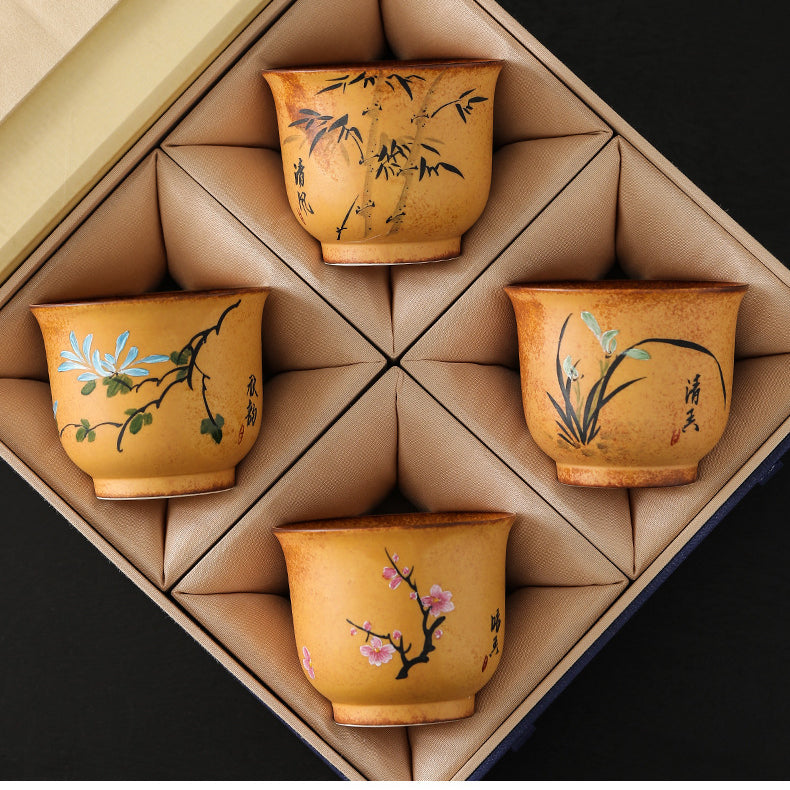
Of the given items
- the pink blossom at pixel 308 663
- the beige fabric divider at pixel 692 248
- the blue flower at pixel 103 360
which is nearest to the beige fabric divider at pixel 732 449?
the beige fabric divider at pixel 692 248

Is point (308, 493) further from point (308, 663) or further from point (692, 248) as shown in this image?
point (692, 248)

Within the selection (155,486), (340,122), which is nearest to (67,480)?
(155,486)

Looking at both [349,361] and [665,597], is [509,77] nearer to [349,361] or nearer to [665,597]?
[349,361]

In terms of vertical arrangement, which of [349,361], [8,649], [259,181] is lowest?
[8,649]

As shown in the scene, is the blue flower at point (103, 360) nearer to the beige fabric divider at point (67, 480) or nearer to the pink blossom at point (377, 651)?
the beige fabric divider at point (67, 480)

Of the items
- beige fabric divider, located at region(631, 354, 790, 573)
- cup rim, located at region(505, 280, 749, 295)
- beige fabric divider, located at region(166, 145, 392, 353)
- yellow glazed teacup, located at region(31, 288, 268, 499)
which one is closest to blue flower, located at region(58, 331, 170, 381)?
yellow glazed teacup, located at region(31, 288, 268, 499)

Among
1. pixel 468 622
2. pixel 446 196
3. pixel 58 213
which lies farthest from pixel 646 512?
pixel 58 213

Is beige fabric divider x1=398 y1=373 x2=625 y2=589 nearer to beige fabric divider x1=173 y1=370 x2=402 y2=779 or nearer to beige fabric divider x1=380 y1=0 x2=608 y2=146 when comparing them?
beige fabric divider x1=173 y1=370 x2=402 y2=779
